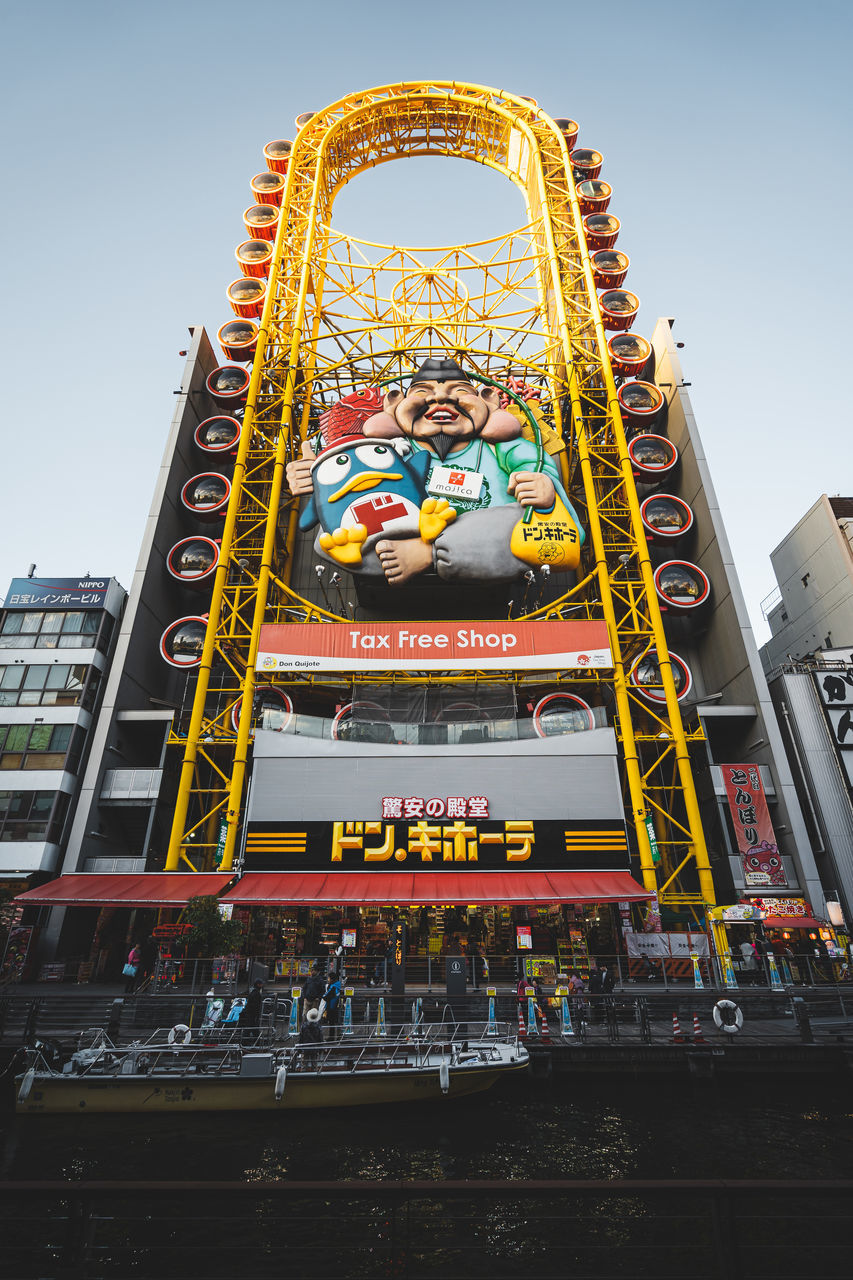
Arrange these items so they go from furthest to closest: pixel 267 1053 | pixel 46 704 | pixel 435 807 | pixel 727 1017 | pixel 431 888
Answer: pixel 46 704 → pixel 435 807 → pixel 431 888 → pixel 727 1017 → pixel 267 1053

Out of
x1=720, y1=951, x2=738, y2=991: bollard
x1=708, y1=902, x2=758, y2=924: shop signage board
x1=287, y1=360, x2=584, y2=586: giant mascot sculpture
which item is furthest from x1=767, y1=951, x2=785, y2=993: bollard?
x1=287, y1=360, x2=584, y2=586: giant mascot sculpture

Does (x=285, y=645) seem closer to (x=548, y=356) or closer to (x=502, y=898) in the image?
(x=502, y=898)

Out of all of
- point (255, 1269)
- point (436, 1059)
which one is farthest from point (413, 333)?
point (255, 1269)

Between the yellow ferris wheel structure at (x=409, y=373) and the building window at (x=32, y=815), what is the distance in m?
5.45

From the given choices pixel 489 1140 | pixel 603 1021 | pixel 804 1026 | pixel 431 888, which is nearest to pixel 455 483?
pixel 431 888

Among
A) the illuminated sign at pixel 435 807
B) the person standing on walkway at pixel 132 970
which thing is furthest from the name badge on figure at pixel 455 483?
the person standing on walkway at pixel 132 970

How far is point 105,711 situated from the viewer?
107ft

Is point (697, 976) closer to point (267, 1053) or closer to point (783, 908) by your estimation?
point (783, 908)

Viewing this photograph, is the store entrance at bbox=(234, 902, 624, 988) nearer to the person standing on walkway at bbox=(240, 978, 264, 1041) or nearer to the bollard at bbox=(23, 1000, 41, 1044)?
the person standing on walkway at bbox=(240, 978, 264, 1041)

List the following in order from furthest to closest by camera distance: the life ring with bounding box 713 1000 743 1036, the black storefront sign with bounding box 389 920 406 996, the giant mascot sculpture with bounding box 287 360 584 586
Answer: the giant mascot sculpture with bounding box 287 360 584 586
the black storefront sign with bounding box 389 920 406 996
the life ring with bounding box 713 1000 743 1036

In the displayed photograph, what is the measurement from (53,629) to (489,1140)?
31.1m

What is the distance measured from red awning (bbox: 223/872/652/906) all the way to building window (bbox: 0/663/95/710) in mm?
13455

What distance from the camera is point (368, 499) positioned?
34062mm

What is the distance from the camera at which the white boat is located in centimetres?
1436
